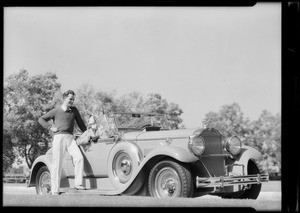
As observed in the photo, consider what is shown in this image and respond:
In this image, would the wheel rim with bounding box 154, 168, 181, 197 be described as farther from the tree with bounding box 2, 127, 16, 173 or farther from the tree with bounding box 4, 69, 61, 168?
the tree with bounding box 2, 127, 16, 173

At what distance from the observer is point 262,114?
28.3 ft

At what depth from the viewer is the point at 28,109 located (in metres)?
9.41

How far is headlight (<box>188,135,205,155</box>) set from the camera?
7.81 meters

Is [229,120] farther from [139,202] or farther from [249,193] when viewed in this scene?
[139,202]

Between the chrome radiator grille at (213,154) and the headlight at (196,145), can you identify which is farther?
the chrome radiator grille at (213,154)

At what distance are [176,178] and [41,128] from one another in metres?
3.17

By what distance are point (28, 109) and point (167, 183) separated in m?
3.04

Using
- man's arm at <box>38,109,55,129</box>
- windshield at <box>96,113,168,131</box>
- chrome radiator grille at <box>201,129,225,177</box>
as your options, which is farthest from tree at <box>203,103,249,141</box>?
man's arm at <box>38,109,55,129</box>

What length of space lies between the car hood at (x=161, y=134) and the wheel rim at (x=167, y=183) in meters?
0.58

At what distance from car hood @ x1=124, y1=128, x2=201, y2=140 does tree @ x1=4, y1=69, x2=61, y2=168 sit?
1.60m

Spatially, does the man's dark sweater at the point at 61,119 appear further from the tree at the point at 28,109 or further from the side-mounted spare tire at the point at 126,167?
the side-mounted spare tire at the point at 126,167

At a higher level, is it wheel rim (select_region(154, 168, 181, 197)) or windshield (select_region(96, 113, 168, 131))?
windshield (select_region(96, 113, 168, 131))

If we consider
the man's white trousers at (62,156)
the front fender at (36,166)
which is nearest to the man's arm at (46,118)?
the man's white trousers at (62,156)

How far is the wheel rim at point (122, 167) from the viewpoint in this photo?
8352 millimetres
